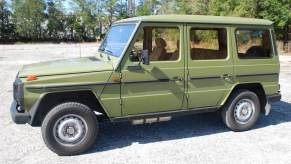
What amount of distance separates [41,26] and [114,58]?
4115cm

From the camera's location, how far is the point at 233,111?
6355mm

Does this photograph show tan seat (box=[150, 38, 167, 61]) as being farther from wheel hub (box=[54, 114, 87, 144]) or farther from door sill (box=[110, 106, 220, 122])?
wheel hub (box=[54, 114, 87, 144])

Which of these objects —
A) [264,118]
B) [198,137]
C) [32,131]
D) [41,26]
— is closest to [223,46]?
[198,137]

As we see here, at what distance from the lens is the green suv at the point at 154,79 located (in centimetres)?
506

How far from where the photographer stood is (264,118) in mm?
7363

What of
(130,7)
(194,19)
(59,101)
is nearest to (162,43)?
(194,19)

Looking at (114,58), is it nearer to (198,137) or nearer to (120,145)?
(120,145)

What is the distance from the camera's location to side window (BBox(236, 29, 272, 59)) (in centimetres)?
621

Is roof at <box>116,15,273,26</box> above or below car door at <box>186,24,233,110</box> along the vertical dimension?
above

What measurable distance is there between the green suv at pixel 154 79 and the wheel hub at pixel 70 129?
0.01 metres

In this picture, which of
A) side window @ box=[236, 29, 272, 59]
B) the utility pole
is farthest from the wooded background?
side window @ box=[236, 29, 272, 59]

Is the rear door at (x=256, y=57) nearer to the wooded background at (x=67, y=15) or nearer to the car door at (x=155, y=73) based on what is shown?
the car door at (x=155, y=73)

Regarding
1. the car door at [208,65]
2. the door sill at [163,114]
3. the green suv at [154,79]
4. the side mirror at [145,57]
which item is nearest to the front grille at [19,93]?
the green suv at [154,79]

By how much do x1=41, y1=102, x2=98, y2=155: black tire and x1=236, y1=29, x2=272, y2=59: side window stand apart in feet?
9.59
